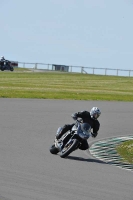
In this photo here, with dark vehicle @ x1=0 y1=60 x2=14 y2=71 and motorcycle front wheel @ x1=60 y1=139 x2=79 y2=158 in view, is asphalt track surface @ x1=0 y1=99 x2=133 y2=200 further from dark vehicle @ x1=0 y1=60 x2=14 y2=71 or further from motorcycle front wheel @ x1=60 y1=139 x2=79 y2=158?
dark vehicle @ x1=0 y1=60 x2=14 y2=71

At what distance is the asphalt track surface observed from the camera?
12.0 meters

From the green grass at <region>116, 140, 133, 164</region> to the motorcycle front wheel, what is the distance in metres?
1.38

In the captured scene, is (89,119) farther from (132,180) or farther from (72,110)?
(72,110)

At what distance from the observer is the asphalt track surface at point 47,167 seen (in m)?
12.0

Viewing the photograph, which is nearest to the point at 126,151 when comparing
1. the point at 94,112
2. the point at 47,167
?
A: the point at 94,112

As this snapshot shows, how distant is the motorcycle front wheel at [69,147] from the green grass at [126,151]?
1.38 m

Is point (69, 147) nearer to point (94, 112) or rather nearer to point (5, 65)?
point (94, 112)

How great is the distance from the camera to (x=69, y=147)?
16906 mm

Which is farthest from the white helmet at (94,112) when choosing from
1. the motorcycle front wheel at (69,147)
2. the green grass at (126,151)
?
the green grass at (126,151)

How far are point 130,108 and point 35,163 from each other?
18.3 metres

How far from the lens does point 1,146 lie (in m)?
18.1

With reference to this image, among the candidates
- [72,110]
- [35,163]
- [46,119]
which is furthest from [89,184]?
[72,110]

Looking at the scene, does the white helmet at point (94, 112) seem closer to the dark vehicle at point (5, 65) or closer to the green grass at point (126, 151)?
the green grass at point (126, 151)

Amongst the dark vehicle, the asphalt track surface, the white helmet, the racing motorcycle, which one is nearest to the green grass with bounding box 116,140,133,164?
the asphalt track surface
